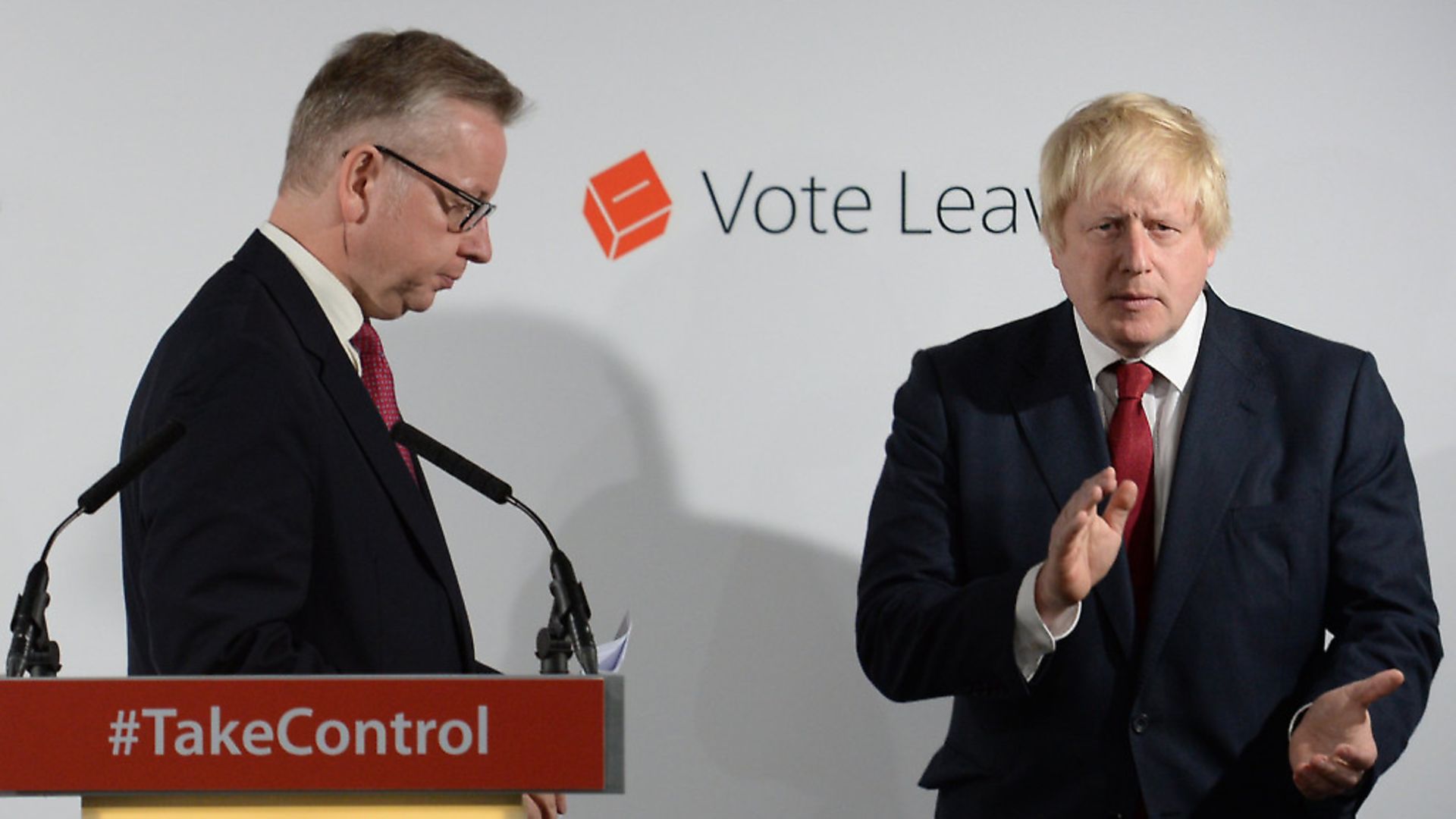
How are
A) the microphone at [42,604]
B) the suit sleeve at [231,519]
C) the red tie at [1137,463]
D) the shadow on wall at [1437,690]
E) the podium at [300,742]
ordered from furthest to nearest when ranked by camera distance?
the shadow on wall at [1437,690], the red tie at [1137,463], the suit sleeve at [231,519], the microphone at [42,604], the podium at [300,742]

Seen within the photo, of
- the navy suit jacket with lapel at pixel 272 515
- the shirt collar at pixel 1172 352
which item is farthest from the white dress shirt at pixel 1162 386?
the navy suit jacket with lapel at pixel 272 515

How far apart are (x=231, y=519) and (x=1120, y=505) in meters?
0.84

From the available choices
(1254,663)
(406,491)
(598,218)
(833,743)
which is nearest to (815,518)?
(833,743)

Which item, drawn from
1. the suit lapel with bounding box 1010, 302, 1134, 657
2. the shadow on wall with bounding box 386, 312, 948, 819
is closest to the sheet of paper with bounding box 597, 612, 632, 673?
the suit lapel with bounding box 1010, 302, 1134, 657

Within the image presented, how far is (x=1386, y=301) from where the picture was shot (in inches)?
101

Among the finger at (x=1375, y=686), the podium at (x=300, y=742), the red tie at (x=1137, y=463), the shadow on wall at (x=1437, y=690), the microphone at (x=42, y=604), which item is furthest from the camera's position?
the shadow on wall at (x=1437, y=690)

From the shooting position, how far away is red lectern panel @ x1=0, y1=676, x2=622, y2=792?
1138 millimetres

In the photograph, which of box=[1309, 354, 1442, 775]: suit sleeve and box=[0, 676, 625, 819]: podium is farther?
box=[1309, 354, 1442, 775]: suit sleeve

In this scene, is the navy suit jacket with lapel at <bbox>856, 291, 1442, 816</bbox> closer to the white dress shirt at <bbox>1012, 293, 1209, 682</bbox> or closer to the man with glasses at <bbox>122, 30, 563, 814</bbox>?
the white dress shirt at <bbox>1012, 293, 1209, 682</bbox>

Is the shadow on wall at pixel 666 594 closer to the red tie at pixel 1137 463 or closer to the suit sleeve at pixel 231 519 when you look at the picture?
the red tie at pixel 1137 463

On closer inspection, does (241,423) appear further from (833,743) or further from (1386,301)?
(1386,301)

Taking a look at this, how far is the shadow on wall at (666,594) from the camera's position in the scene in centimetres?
261

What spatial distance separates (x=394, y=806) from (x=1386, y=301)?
1.94m

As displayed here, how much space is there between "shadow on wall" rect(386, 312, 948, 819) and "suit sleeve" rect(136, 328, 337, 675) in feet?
3.71
